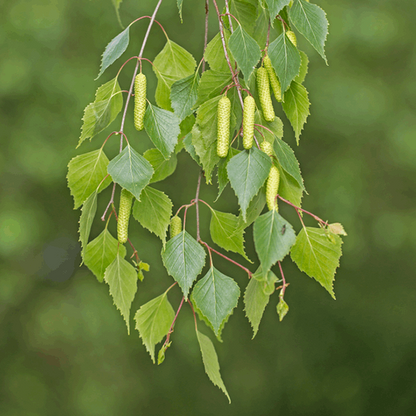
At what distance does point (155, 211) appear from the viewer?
17.4 inches

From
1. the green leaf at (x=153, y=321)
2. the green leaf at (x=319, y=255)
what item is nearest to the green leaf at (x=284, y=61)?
the green leaf at (x=319, y=255)

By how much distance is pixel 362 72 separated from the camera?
1.69 metres

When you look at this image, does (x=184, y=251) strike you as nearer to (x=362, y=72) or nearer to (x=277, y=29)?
(x=277, y=29)

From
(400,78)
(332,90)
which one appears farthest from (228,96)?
(400,78)

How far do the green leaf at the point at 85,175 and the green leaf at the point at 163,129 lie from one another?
0.22 ft

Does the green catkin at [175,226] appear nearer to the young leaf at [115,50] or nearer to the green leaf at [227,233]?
the green leaf at [227,233]

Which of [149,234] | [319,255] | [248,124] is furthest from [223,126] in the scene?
[149,234]

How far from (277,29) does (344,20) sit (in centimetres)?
128

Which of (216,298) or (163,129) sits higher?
(163,129)

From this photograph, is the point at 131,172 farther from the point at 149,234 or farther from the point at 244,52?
the point at 149,234

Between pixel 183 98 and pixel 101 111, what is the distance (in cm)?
7

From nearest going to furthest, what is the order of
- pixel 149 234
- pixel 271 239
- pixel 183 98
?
pixel 271 239 < pixel 183 98 < pixel 149 234

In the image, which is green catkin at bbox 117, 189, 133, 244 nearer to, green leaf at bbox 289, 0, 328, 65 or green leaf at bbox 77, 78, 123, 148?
green leaf at bbox 77, 78, 123, 148

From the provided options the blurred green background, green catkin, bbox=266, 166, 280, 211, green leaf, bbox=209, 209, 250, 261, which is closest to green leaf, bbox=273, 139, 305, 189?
green catkin, bbox=266, 166, 280, 211
